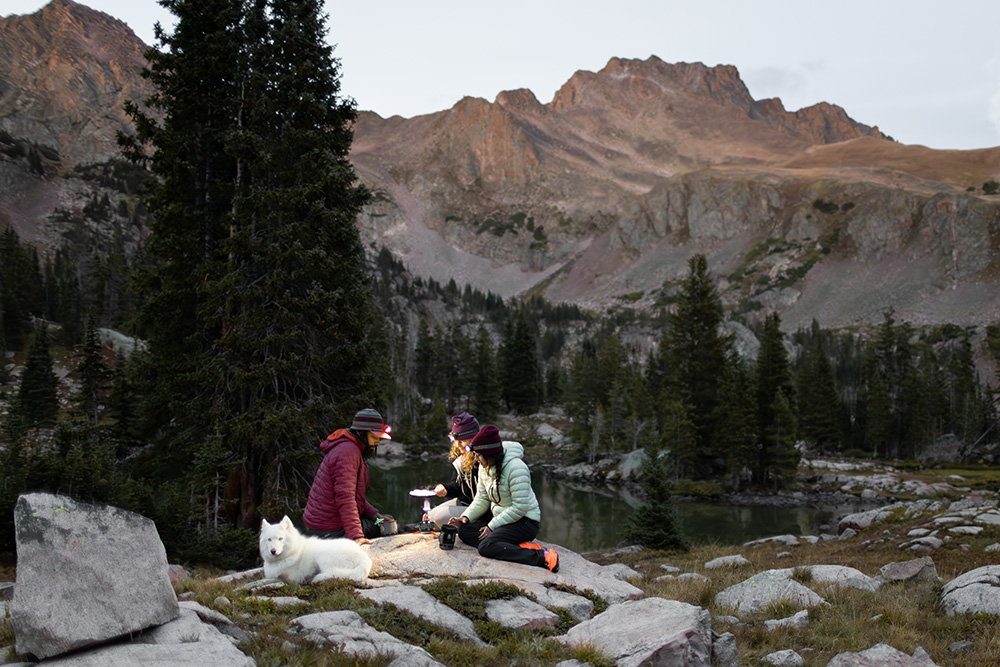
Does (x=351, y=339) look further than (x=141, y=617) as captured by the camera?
Yes

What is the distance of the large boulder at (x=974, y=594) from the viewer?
7176 millimetres

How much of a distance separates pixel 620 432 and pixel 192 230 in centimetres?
4959

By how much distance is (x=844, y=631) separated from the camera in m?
6.45

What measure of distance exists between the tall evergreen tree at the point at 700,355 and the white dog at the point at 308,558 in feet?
150

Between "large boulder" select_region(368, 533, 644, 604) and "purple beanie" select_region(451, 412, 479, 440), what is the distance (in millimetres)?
1643

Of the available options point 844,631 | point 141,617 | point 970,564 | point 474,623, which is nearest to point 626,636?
point 474,623

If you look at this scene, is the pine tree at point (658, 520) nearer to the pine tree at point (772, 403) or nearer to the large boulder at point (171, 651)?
the large boulder at point (171, 651)

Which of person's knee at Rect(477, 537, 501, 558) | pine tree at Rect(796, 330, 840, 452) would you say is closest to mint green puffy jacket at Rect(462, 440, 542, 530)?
person's knee at Rect(477, 537, 501, 558)

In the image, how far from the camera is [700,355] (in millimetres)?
51625

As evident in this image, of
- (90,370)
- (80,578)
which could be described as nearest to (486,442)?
(80,578)

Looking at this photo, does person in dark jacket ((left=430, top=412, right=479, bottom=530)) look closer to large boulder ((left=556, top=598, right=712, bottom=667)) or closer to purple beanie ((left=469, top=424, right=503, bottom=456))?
purple beanie ((left=469, top=424, right=503, bottom=456))

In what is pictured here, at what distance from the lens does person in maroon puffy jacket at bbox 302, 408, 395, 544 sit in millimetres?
8625

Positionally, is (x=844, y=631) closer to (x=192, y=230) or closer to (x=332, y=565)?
(x=332, y=565)

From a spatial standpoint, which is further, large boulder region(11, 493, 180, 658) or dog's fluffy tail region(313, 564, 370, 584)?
dog's fluffy tail region(313, 564, 370, 584)
